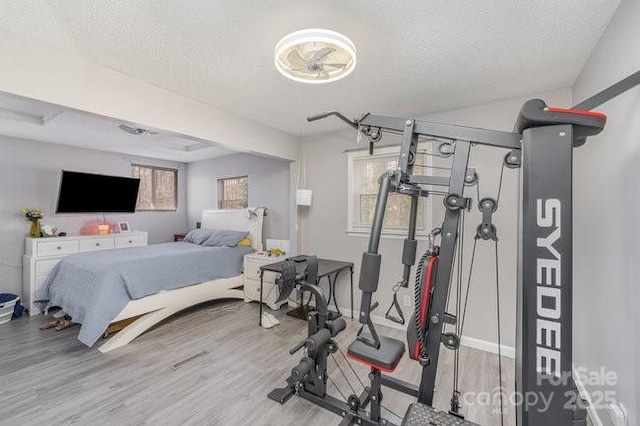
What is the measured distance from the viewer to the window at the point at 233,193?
16.5 feet

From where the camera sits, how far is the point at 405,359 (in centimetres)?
253

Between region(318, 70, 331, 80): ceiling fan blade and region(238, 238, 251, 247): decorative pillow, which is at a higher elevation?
region(318, 70, 331, 80): ceiling fan blade

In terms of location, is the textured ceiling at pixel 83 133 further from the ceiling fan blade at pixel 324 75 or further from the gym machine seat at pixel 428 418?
the gym machine seat at pixel 428 418

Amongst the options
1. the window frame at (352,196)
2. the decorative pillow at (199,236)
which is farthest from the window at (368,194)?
the decorative pillow at (199,236)

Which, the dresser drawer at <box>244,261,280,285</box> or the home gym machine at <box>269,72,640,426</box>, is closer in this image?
the home gym machine at <box>269,72,640,426</box>

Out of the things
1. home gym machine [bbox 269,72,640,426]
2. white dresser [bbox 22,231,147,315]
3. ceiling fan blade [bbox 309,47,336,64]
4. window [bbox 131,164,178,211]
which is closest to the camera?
home gym machine [bbox 269,72,640,426]

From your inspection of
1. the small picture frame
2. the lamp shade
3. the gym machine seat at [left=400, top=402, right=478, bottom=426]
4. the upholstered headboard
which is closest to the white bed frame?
the upholstered headboard

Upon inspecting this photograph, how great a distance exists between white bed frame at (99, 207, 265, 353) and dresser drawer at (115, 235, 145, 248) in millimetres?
1078

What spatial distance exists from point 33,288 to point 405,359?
454 cm

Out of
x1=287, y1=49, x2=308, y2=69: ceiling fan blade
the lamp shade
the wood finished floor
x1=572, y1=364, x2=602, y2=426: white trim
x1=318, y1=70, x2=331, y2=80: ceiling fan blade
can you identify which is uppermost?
x1=287, y1=49, x2=308, y2=69: ceiling fan blade

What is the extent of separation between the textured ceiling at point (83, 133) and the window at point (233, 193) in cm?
53

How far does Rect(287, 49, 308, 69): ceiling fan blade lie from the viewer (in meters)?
1.66

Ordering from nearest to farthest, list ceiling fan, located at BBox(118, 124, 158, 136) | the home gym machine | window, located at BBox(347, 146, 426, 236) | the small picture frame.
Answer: the home gym machine, window, located at BBox(347, 146, 426, 236), ceiling fan, located at BBox(118, 124, 158, 136), the small picture frame

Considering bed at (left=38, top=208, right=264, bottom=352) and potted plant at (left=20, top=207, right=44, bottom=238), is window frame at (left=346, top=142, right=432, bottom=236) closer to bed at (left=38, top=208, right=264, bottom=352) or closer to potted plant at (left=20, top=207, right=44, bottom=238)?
bed at (left=38, top=208, right=264, bottom=352)
